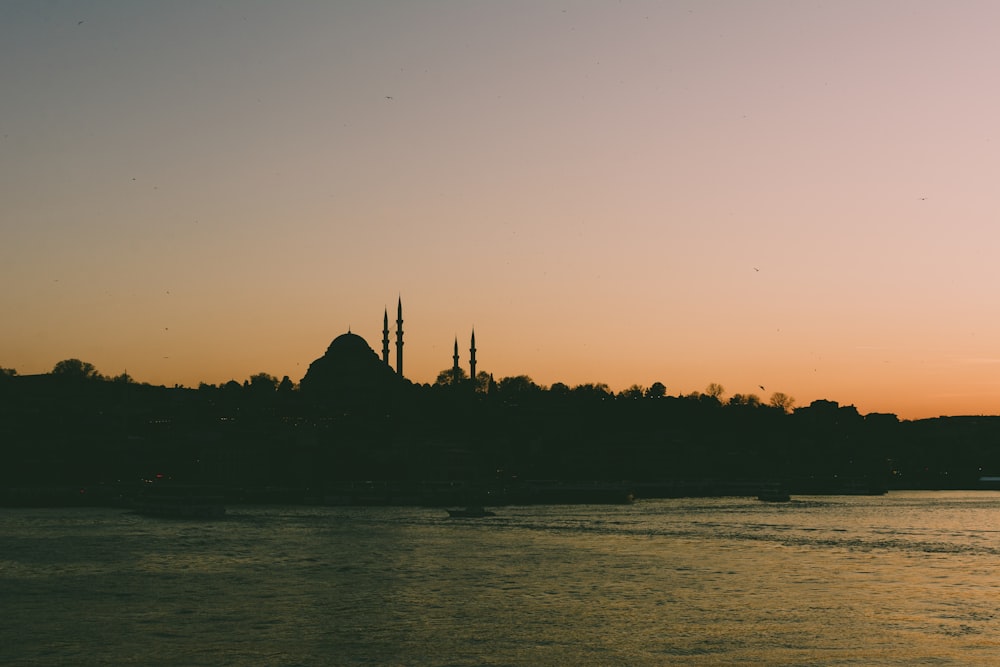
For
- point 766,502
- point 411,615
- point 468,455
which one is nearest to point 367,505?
point 468,455

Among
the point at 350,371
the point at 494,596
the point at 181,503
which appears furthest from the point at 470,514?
the point at 494,596

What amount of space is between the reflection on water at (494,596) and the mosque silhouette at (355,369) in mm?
74473

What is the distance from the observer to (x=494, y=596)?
3959 cm

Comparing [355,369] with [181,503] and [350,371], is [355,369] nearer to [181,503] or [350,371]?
[350,371]

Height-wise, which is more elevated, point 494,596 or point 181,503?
point 181,503

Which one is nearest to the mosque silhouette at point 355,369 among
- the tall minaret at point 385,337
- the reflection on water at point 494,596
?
the tall minaret at point 385,337

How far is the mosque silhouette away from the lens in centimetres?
15412

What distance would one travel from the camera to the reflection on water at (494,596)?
2862 cm

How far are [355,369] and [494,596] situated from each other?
116m

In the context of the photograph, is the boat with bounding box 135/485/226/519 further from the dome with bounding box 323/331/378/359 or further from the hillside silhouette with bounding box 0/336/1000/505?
the dome with bounding box 323/331/378/359

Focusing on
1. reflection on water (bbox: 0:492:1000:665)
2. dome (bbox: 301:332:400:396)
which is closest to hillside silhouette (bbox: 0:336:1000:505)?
dome (bbox: 301:332:400:396)

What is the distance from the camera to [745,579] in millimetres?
46312

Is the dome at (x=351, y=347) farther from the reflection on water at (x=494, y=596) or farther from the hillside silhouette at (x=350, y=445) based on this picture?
the reflection on water at (x=494, y=596)

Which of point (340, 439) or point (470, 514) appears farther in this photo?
point (340, 439)
